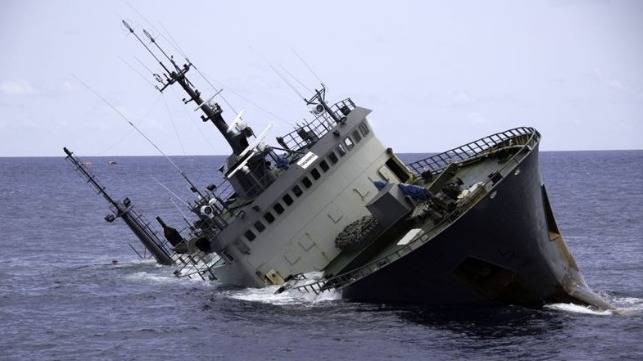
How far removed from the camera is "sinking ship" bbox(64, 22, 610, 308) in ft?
129

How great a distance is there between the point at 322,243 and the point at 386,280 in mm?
5335

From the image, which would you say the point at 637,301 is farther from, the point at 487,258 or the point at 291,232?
the point at 291,232

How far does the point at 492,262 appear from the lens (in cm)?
3944

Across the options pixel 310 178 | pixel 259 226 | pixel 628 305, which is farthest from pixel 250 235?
pixel 628 305

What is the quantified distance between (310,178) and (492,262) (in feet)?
32.5

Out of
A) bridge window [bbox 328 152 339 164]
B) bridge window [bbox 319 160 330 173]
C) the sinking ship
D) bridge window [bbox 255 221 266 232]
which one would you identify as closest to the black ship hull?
the sinking ship

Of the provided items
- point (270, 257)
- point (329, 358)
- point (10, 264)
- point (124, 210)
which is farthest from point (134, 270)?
point (329, 358)

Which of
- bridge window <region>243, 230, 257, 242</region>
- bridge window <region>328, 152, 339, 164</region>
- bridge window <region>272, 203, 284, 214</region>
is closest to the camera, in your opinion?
bridge window <region>243, 230, 257, 242</region>

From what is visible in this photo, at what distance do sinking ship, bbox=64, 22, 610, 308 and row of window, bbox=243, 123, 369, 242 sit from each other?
54 millimetres

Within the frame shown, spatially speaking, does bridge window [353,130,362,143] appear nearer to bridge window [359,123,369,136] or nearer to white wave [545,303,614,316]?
bridge window [359,123,369,136]

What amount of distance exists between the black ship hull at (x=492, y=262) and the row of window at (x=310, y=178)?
17.2 ft

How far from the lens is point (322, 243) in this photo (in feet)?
147

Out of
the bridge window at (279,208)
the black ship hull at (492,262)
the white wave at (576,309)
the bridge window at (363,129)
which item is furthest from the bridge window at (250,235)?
the white wave at (576,309)

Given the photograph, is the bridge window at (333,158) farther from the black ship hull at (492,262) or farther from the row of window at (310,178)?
the black ship hull at (492,262)
